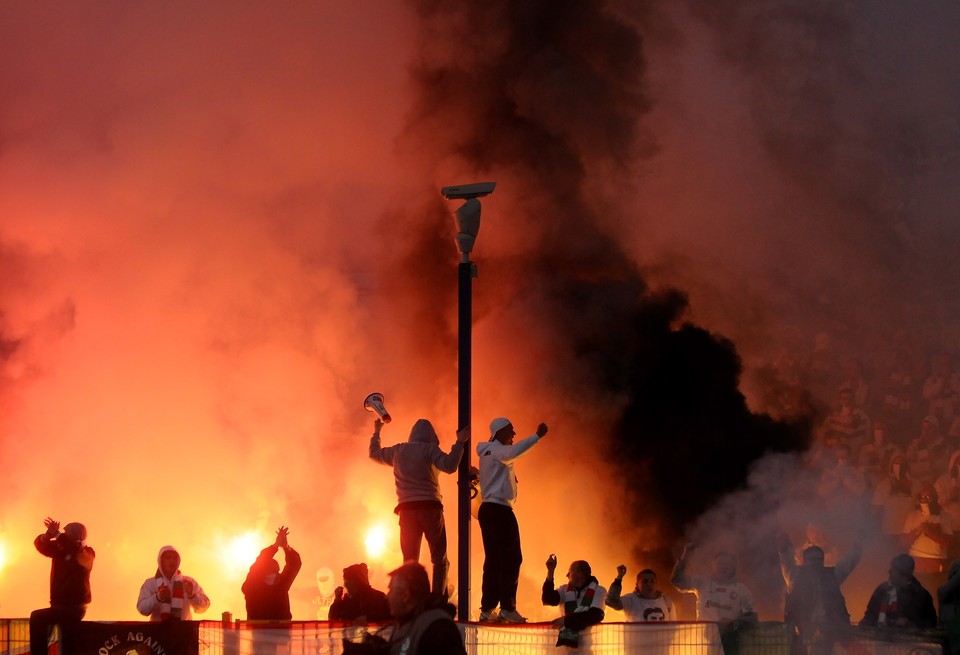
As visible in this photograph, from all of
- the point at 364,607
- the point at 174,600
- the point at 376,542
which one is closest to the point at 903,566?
the point at 364,607

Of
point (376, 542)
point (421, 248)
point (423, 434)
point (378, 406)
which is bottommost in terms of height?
point (376, 542)

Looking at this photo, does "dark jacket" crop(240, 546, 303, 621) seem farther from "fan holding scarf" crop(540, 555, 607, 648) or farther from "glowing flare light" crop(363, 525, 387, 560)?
"glowing flare light" crop(363, 525, 387, 560)

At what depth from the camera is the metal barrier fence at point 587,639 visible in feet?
24.6

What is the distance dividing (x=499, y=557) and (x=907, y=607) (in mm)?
2666

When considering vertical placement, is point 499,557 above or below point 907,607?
above

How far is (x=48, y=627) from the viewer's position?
28.1 feet

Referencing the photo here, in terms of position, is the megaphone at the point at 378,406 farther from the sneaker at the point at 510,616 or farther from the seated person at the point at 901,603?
the seated person at the point at 901,603

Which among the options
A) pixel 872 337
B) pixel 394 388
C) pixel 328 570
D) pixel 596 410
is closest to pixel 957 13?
pixel 872 337

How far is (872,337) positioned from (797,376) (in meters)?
0.94

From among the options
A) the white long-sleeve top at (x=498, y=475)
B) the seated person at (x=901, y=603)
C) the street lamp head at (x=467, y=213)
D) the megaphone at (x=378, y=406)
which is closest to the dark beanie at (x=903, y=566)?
the seated person at (x=901, y=603)

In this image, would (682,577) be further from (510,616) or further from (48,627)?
(48,627)

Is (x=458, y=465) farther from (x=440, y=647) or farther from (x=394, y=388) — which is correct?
(x=394, y=388)

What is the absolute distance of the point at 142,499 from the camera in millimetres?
15023

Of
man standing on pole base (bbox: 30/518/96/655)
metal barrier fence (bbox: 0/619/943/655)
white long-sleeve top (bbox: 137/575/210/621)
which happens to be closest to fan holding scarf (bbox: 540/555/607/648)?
metal barrier fence (bbox: 0/619/943/655)
